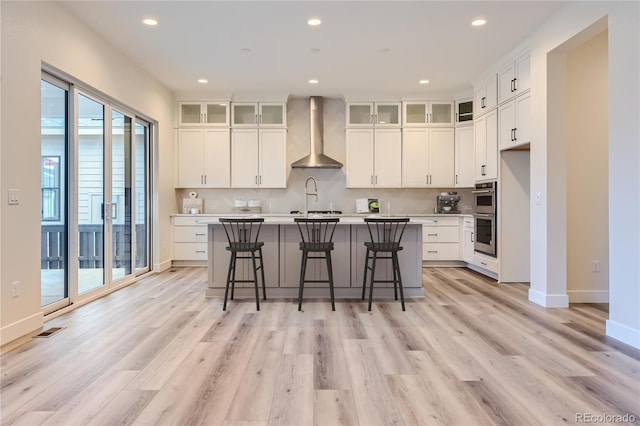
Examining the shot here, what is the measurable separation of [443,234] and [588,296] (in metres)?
2.47

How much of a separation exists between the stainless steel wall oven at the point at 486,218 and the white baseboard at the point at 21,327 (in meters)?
5.22

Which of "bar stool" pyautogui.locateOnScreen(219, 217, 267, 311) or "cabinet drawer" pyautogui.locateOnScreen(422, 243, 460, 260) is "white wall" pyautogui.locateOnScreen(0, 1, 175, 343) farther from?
"cabinet drawer" pyautogui.locateOnScreen(422, 243, 460, 260)

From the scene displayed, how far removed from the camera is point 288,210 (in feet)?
22.3

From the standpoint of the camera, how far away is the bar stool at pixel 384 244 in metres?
3.83

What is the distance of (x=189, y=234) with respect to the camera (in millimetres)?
6270

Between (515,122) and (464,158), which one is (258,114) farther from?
(515,122)

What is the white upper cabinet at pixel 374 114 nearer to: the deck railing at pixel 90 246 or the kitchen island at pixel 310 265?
the kitchen island at pixel 310 265

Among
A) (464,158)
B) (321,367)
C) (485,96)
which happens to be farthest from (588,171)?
(321,367)

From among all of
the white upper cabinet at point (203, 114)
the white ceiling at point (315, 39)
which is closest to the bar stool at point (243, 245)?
the white ceiling at point (315, 39)

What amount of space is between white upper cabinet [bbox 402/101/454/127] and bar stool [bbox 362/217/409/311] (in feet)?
9.49

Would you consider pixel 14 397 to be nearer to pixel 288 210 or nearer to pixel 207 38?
pixel 207 38

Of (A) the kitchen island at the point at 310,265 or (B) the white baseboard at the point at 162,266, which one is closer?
(A) the kitchen island at the point at 310,265

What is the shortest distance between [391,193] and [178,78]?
4035 mm

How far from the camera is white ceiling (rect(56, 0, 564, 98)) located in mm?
3559
